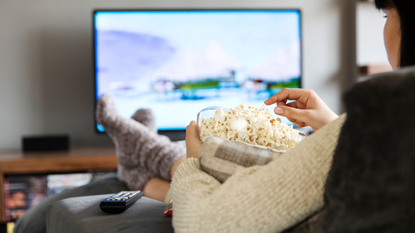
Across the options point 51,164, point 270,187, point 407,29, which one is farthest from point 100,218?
point 51,164

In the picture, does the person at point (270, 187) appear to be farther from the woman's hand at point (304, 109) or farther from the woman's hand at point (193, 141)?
the woman's hand at point (304, 109)

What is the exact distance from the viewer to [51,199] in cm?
121

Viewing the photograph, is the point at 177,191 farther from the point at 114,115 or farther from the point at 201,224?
the point at 114,115

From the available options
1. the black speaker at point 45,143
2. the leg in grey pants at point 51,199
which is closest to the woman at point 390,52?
the leg in grey pants at point 51,199

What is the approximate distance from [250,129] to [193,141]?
4.4 inches

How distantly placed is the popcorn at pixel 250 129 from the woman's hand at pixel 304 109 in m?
0.05

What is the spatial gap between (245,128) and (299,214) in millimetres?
213

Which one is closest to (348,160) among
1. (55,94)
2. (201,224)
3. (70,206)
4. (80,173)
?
(201,224)

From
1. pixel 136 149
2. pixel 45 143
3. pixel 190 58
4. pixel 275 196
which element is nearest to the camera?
pixel 275 196

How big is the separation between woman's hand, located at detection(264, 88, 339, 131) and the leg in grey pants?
764 mm

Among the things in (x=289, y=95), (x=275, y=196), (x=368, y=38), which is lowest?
(x=275, y=196)

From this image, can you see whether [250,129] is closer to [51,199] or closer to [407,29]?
[407,29]

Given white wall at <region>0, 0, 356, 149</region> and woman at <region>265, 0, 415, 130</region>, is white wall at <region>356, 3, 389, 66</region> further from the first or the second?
woman at <region>265, 0, 415, 130</region>

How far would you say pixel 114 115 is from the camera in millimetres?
1384
